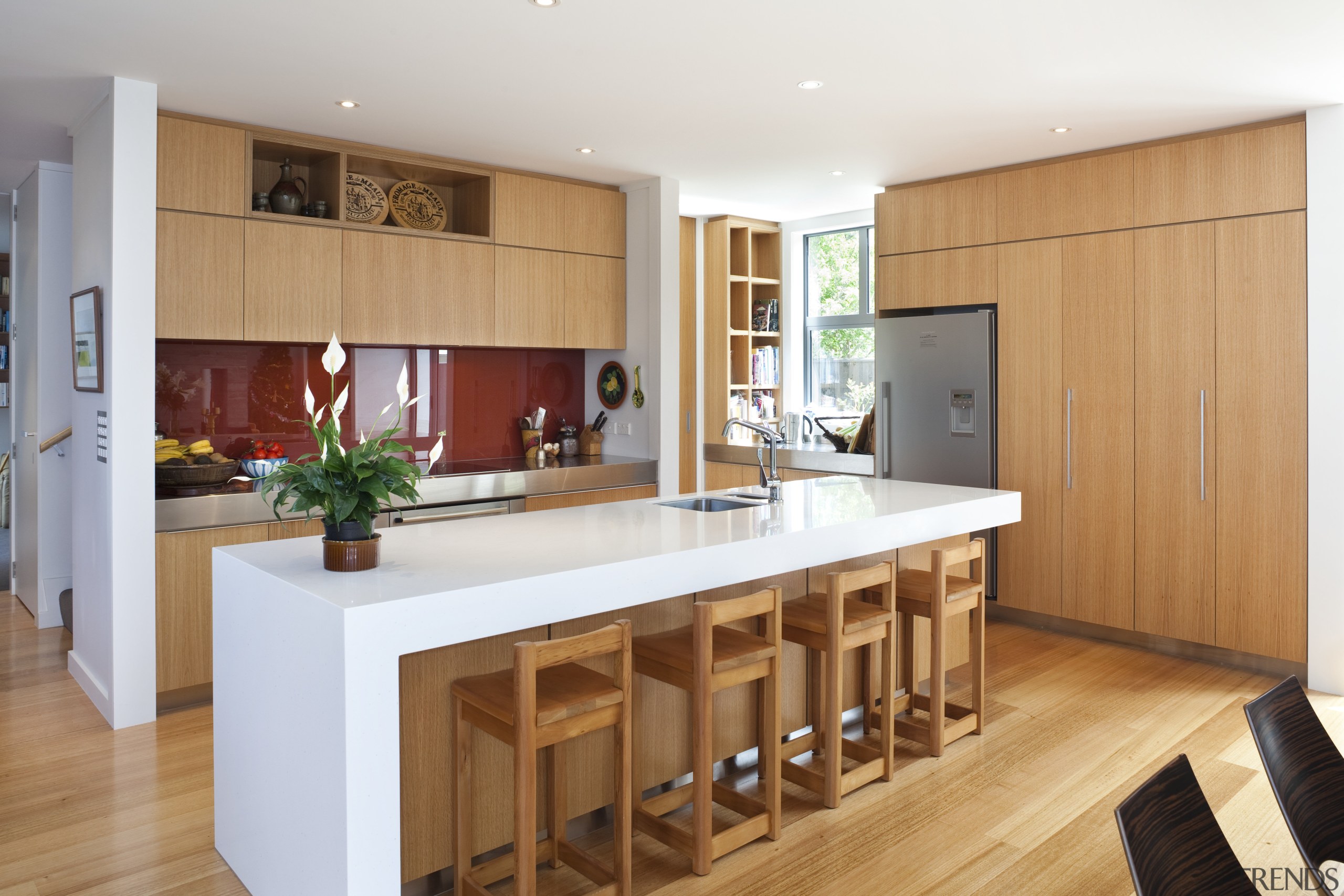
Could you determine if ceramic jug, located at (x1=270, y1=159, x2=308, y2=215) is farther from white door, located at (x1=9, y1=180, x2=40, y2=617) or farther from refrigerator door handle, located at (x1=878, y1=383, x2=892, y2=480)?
refrigerator door handle, located at (x1=878, y1=383, x2=892, y2=480)

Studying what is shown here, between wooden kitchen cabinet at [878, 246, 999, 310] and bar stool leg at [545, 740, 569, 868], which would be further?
wooden kitchen cabinet at [878, 246, 999, 310]

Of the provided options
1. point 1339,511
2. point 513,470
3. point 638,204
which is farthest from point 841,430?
point 1339,511

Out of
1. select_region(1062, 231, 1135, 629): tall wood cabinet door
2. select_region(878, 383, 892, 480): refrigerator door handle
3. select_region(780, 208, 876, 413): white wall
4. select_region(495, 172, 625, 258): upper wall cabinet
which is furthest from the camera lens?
select_region(780, 208, 876, 413): white wall

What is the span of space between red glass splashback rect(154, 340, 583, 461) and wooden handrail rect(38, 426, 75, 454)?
2.81 ft

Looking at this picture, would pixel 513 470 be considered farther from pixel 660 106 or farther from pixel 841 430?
pixel 841 430

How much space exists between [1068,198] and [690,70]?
7.56 ft

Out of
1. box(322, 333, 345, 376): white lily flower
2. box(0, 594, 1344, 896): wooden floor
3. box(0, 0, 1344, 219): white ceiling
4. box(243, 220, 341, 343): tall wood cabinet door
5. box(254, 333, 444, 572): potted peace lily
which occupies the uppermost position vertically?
box(0, 0, 1344, 219): white ceiling

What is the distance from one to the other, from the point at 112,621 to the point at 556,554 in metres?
2.20

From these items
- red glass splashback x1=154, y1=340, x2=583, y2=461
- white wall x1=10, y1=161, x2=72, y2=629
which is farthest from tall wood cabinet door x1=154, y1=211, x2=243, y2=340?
white wall x1=10, y1=161, x2=72, y2=629

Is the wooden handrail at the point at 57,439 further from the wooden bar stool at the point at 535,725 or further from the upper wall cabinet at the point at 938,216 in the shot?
the upper wall cabinet at the point at 938,216

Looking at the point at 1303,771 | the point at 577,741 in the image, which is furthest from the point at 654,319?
the point at 1303,771

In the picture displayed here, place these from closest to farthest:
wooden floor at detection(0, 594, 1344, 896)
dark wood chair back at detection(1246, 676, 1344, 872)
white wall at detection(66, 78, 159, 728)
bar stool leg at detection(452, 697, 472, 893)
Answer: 1. dark wood chair back at detection(1246, 676, 1344, 872)
2. bar stool leg at detection(452, 697, 472, 893)
3. wooden floor at detection(0, 594, 1344, 896)
4. white wall at detection(66, 78, 159, 728)

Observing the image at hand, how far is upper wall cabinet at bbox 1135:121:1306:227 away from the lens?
13.2 feet

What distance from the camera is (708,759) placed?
99.8 inches
